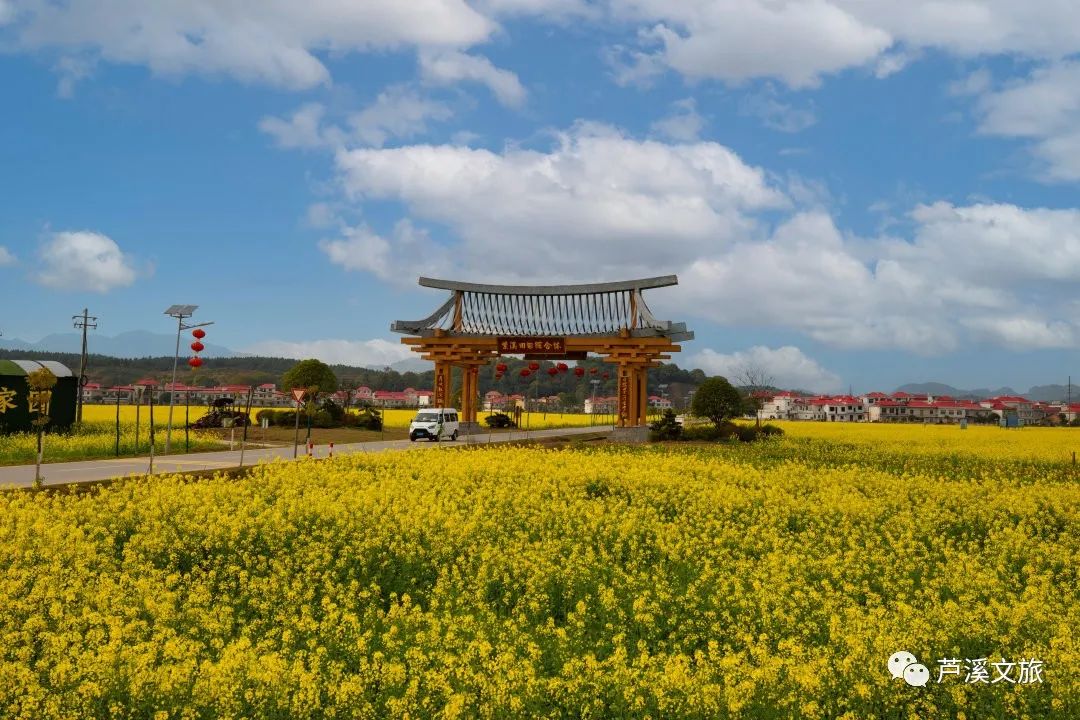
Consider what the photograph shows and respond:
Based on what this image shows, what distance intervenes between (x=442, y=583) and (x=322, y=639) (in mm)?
1895

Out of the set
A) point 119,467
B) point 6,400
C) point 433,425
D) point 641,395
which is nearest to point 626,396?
point 641,395

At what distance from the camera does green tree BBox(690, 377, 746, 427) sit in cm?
4450

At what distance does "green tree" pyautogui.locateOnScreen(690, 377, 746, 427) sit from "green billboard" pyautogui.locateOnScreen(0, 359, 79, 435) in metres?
31.5

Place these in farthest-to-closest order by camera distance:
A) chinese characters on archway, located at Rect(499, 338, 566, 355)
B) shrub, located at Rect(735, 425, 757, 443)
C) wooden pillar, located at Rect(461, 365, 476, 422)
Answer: wooden pillar, located at Rect(461, 365, 476, 422) < chinese characters on archway, located at Rect(499, 338, 566, 355) < shrub, located at Rect(735, 425, 757, 443)

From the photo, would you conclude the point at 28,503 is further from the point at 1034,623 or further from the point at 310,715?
the point at 1034,623

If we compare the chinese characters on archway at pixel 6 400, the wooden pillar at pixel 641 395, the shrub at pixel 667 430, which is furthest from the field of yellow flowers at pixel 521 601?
the wooden pillar at pixel 641 395

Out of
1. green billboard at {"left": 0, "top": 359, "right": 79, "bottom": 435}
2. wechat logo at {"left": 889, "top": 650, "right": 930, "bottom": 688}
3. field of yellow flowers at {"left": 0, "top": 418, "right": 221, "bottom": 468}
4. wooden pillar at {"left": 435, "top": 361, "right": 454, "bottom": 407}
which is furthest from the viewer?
wooden pillar at {"left": 435, "top": 361, "right": 454, "bottom": 407}

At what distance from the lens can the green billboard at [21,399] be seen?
86.1ft

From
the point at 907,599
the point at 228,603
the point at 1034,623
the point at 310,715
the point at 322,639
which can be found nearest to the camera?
the point at 310,715

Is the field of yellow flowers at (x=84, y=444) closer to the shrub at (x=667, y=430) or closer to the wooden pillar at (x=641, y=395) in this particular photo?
the wooden pillar at (x=641, y=395)

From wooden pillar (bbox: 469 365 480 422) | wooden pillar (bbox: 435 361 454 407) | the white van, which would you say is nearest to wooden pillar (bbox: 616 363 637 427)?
wooden pillar (bbox: 469 365 480 422)

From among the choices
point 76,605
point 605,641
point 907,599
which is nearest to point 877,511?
point 907,599

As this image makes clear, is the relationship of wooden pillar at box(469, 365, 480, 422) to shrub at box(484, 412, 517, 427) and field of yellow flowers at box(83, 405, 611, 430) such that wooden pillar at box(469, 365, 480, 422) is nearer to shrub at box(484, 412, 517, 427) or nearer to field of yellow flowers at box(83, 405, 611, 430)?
shrub at box(484, 412, 517, 427)

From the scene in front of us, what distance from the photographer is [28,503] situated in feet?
39.6
